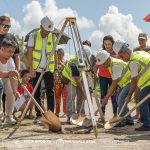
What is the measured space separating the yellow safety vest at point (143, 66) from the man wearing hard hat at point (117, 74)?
0.56 metres

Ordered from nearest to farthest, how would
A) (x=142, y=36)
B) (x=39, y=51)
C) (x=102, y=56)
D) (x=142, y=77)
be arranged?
(x=142, y=77) → (x=102, y=56) → (x=39, y=51) → (x=142, y=36)

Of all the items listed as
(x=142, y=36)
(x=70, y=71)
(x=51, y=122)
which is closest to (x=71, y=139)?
(x=51, y=122)

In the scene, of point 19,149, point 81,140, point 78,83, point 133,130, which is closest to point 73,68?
point 78,83

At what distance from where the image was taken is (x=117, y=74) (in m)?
7.45

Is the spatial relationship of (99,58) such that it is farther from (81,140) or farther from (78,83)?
(81,140)

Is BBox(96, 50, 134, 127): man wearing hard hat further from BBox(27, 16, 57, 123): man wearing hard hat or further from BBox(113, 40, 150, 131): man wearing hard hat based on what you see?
BBox(27, 16, 57, 123): man wearing hard hat

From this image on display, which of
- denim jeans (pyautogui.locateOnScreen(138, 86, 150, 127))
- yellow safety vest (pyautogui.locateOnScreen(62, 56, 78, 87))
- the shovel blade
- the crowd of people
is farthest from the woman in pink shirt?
the shovel blade

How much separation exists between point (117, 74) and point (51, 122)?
1.61 meters

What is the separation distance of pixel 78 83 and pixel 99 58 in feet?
2.60

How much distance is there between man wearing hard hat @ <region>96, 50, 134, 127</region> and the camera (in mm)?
7445

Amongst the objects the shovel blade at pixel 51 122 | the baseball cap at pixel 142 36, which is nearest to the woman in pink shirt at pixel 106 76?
the baseball cap at pixel 142 36

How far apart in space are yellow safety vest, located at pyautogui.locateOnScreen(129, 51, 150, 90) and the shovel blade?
1.54 metres

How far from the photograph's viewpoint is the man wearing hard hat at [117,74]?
7445 mm

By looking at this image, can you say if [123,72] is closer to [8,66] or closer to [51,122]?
[51,122]
